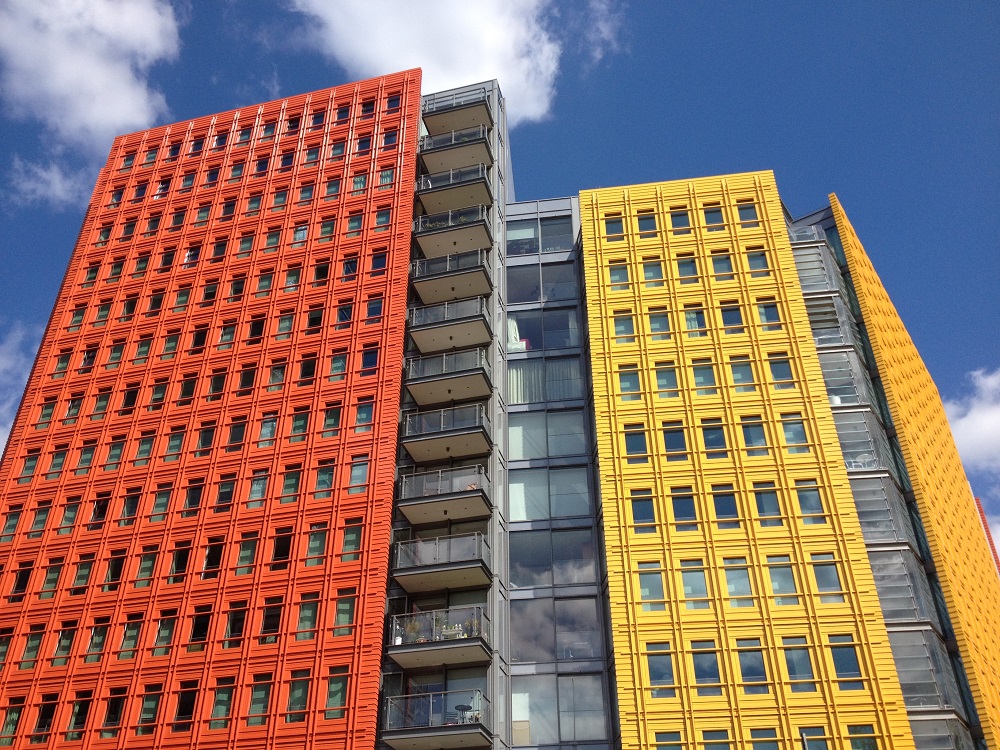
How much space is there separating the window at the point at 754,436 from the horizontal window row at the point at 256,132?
2534 cm

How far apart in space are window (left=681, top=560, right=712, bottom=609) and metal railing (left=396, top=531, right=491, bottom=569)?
7.61m

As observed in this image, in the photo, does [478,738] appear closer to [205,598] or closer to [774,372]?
[205,598]

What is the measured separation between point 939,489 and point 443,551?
25.1 meters

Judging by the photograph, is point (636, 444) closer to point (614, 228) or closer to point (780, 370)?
point (780, 370)

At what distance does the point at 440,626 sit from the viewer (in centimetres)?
3606

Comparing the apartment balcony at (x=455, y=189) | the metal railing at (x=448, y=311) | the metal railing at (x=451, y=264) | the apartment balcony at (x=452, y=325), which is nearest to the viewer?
the apartment balcony at (x=452, y=325)

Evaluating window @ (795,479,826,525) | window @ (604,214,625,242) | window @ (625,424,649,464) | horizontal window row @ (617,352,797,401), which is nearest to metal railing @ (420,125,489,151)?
window @ (604,214,625,242)

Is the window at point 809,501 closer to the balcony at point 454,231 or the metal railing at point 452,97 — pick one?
the balcony at point 454,231

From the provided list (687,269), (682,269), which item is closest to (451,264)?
(682,269)

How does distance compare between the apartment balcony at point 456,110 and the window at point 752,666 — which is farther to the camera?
the apartment balcony at point 456,110

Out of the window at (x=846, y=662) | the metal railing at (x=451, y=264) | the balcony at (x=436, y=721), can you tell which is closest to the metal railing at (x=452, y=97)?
the metal railing at (x=451, y=264)

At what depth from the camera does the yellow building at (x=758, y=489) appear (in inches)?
1334

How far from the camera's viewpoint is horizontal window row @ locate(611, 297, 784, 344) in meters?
42.9

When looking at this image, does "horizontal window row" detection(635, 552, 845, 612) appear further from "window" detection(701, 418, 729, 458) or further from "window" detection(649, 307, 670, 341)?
"window" detection(649, 307, 670, 341)
